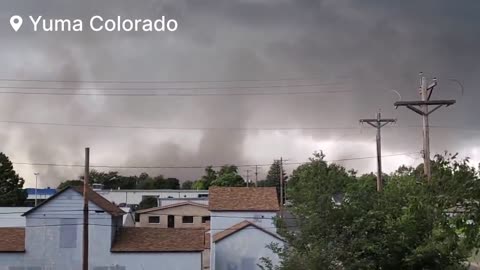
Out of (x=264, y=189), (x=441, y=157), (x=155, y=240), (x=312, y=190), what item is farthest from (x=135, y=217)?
(x=441, y=157)

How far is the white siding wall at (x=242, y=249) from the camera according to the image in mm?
49938

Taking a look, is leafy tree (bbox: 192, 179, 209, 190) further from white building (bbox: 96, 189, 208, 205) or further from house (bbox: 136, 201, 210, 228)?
house (bbox: 136, 201, 210, 228)

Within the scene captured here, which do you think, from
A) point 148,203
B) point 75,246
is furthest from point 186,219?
point 75,246

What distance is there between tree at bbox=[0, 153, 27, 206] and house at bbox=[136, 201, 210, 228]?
110 feet

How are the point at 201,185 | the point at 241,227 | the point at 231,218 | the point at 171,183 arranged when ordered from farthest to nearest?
1. the point at 171,183
2. the point at 201,185
3. the point at 231,218
4. the point at 241,227

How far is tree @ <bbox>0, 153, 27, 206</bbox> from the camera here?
104125 mm

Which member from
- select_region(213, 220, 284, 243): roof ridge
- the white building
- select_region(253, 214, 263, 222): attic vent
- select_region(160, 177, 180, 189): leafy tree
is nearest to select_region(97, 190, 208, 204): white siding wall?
the white building

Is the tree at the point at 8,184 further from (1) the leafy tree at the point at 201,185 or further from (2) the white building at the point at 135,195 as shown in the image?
(1) the leafy tree at the point at 201,185

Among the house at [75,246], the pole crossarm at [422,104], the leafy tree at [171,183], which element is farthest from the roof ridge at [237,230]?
the leafy tree at [171,183]

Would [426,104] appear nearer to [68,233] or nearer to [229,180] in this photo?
[68,233]

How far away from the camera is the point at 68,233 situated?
46469 mm

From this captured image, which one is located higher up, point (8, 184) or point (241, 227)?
point (8, 184)

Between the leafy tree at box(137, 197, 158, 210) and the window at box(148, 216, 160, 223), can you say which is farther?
the leafy tree at box(137, 197, 158, 210)

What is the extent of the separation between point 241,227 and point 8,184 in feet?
219
